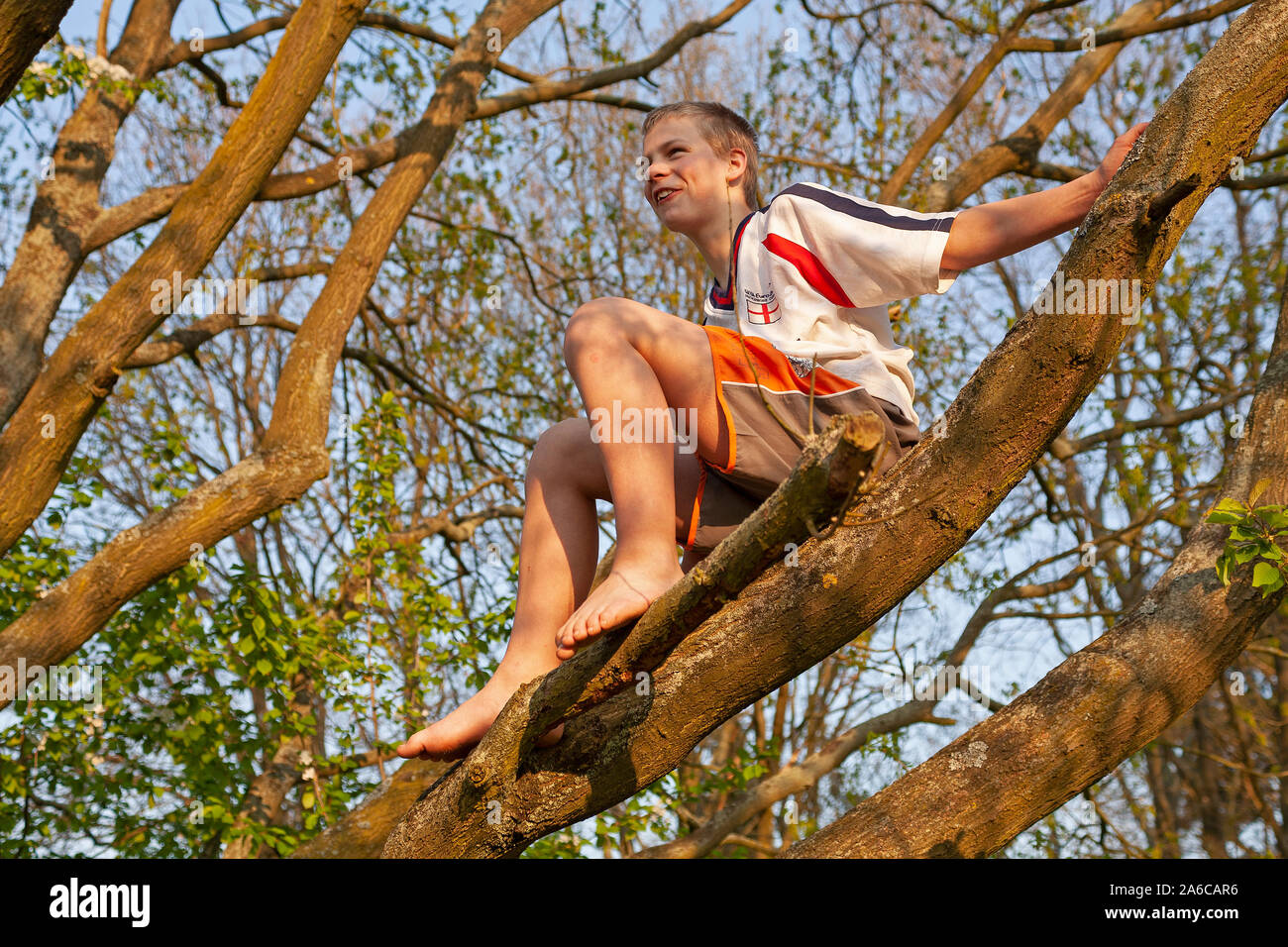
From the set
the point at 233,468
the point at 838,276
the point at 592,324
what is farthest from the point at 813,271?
the point at 233,468

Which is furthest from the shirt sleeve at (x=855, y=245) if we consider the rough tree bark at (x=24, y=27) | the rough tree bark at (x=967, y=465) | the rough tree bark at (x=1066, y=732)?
the rough tree bark at (x=24, y=27)

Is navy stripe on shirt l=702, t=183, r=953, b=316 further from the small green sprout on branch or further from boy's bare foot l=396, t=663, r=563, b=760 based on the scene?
boy's bare foot l=396, t=663, r=563, b=760

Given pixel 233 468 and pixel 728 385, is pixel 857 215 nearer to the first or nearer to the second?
pixel 728 385

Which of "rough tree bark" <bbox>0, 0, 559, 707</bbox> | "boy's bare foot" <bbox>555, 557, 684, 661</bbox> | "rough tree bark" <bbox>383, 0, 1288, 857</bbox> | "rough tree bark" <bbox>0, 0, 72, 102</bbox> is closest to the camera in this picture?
"rough tree bark" <bbox>383, 0, 1288, 857</bbox>

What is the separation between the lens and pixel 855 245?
7.00 feet

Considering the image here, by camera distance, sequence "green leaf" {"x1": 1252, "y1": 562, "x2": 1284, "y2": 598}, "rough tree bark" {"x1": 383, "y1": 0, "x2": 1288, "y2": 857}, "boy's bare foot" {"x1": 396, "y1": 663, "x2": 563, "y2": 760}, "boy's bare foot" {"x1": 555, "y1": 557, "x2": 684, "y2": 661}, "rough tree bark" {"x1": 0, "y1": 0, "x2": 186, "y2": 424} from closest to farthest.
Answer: "rough tree bark" {"x1": 383, "y1": 0, "x2": 1288, "y2": 857}
"boy's bare foot" {"x1": 555, "y1": 557, "x2": 684, "y2": 661}
"green leaf" {"x1": 1252, "y1": 562, "x2": 1284, "y2": 598}
"boy's bare foot" {"x1": 396, "y1": 663, "x2": 563, "y2": 760}
"rough tree bark" {"x1": 0, "y1": 0, "x2": 186, "y2": 424}

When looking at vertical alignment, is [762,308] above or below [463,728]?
above

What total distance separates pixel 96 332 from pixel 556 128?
5.91 meters

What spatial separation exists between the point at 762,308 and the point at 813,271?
0.13 meters

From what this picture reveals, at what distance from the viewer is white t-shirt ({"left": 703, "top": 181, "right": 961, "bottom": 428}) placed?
6.84 ft

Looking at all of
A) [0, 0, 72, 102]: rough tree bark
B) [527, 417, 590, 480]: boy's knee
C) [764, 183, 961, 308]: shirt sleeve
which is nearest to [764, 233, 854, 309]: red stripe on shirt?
[764, 183, 961, 308]: shirt sleeve

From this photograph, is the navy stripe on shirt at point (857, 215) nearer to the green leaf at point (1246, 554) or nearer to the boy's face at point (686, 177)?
the boy's face at point (686, 177)

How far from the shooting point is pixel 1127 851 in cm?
687
